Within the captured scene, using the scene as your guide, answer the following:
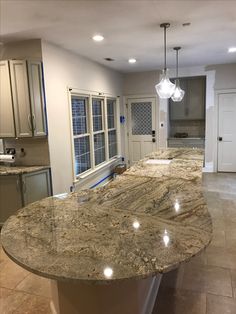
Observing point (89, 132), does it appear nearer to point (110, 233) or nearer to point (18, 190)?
point (18, 190)

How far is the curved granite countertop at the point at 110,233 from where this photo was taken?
1164 millimetres

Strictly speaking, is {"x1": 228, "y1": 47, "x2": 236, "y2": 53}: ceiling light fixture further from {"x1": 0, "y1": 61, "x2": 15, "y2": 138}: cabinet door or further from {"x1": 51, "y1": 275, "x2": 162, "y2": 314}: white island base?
{"x1": 51, "y1": 275, "x2": 162, "y2": 314}: white island base

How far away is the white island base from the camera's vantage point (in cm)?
145

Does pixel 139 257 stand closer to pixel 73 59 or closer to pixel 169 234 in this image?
pixel 169 234

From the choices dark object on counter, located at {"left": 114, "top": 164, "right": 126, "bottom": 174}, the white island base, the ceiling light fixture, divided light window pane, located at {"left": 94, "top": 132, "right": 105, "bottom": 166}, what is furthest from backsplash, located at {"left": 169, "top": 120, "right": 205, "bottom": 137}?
the white island base

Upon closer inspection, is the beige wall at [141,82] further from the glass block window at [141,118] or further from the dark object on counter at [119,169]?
the dark object on counter at [119,169]

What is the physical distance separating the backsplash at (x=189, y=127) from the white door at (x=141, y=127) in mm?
731

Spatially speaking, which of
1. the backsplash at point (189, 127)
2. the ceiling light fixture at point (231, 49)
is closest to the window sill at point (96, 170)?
the backsplash at point (189, 127)

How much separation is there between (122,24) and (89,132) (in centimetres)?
235

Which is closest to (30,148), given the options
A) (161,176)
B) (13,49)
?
(13,49)

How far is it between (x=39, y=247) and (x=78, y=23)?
8.29ft

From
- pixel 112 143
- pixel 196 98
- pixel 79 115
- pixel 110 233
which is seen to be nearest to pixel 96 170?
pixel 79 115

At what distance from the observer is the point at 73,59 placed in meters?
4.32

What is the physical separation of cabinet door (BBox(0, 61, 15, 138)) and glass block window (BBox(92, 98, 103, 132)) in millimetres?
2071
